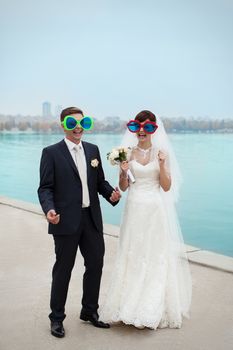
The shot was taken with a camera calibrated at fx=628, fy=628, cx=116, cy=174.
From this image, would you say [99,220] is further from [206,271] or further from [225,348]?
[206,271]

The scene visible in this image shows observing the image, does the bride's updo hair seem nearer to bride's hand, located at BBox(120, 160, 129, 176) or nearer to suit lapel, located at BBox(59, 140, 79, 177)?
bride's hand, located at BBox(120, 160, 129, 176)

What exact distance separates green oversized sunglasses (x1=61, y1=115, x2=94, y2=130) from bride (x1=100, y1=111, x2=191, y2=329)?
0.34 metres

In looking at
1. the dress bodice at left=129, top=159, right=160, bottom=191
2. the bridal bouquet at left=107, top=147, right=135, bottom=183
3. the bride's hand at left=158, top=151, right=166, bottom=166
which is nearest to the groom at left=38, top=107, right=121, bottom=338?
the bridal bouquet at left=107, top=147, right=135, bottom=183

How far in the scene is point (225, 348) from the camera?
4.34m

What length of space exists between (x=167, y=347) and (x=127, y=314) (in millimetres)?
407

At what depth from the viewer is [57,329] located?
4.55 meters

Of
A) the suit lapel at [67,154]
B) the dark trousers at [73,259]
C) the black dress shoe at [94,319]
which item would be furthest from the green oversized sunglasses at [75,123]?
the black dress shoe at [94,319]

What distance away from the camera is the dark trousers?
14.8 ft

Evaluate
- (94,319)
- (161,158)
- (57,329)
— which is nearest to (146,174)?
(161,158)

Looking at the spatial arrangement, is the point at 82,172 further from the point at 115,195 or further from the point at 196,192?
the point at 196,192

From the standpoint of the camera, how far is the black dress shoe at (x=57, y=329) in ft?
14.8

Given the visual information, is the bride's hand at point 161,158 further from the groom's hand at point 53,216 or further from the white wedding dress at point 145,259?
the groom's hand at point 53,216

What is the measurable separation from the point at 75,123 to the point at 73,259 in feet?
3.23

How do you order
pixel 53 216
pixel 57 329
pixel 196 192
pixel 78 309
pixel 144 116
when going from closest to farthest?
pixel 53 216
pixel 57 329
pixel 144 116
pixel 78 309
pixel 196 192
